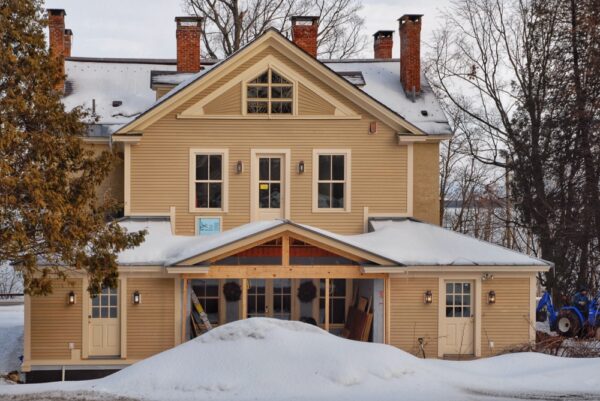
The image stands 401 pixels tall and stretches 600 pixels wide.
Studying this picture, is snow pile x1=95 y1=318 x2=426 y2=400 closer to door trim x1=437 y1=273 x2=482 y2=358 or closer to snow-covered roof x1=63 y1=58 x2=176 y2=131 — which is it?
door trim x1=437 y1=273 x2=482 y2=358

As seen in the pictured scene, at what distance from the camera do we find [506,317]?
2100 centimetres

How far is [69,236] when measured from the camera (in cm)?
1614

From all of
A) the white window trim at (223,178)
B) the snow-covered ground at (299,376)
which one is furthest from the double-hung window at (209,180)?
the snow-covered ground at (299,376)

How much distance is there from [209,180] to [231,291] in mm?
3091

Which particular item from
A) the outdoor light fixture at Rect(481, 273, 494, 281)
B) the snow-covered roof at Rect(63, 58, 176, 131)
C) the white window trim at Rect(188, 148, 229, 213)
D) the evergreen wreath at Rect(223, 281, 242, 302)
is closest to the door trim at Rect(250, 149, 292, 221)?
the white window trim at Rect(188, 148, 229, 213)

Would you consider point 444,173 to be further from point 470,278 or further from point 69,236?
point 69,236

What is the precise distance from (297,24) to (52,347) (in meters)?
11.9

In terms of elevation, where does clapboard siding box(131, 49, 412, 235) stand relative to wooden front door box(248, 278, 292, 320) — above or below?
above

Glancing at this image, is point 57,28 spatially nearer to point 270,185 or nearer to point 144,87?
point 144,87

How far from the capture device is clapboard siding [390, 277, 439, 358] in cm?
2066

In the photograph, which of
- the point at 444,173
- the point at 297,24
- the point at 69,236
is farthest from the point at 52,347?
the point at 444,173

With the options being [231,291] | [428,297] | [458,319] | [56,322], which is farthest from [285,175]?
[56,322]

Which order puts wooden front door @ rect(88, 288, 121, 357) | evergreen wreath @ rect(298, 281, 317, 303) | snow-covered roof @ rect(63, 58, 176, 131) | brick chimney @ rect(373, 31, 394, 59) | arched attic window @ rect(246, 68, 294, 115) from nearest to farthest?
wooden front door @ rect(88, 288, 121, 357), arched attic window @ rect(246, 68, 294, 115), evergreen wreath @ rect(298, 281, 317, 303), snow-covered roof @ rect(63, 58, 176, 131), brick chimney @ rect(373, 31, 394, 59)

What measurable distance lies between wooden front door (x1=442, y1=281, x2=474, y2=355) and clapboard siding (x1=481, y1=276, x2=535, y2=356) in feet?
1.12
